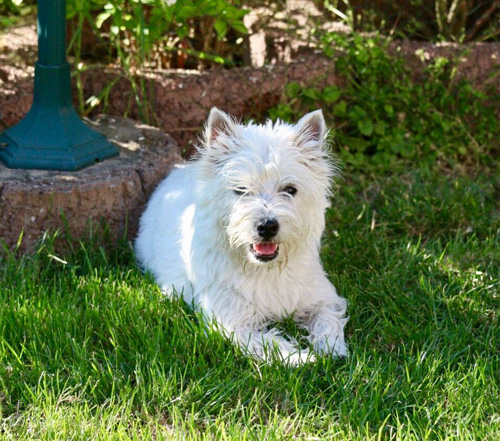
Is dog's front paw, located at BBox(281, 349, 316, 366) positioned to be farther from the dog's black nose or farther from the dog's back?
the dog's back

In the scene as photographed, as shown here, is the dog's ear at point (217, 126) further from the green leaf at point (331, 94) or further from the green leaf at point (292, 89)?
the green leaf at point (331, 94)

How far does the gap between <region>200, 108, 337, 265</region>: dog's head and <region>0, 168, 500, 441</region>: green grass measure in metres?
0.51

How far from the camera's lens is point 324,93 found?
582cm

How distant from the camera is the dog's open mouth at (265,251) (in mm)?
3658

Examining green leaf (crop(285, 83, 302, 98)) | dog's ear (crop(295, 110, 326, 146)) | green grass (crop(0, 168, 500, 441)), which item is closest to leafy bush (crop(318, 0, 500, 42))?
green leaf (crop(285, 83, 302, 98))

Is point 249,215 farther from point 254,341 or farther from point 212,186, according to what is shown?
point 254,341

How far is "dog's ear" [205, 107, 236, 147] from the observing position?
3.73 meters

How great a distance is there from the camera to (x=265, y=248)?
3.66 metres

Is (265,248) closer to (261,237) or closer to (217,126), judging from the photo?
(261,237)

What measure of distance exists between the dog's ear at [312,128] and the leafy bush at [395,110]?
194 centimetres

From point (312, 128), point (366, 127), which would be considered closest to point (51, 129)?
point (312, 128)

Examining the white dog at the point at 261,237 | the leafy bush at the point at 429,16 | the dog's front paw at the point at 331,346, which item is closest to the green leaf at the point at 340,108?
the leafy bush at the point at 429,16

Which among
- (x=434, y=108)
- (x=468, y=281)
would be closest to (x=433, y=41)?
(x=434, y=108)

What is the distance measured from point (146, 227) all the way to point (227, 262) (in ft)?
2.86
